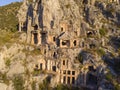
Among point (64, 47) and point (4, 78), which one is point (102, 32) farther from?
point (4, 78)

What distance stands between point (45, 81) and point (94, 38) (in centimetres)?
1747

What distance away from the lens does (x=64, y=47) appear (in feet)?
270

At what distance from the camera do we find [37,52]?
8238 cm

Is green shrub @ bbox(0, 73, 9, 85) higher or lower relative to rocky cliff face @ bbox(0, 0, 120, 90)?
lower

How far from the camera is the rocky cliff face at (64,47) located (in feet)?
252

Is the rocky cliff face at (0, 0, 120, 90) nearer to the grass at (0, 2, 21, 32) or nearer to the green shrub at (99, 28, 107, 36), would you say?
the green shrub at (99, 28, 107, 36)

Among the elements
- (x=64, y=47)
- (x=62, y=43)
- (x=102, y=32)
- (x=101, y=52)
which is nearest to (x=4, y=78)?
(x=64, y=47)

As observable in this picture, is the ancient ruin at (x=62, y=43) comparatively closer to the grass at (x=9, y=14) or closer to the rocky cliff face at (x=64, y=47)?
the rocky cliff face at (x=64, y=47)

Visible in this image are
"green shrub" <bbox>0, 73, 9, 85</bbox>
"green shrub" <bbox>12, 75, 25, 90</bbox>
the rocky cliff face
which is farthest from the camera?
the rocky cliff face

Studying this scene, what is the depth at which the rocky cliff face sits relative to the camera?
76688 mm

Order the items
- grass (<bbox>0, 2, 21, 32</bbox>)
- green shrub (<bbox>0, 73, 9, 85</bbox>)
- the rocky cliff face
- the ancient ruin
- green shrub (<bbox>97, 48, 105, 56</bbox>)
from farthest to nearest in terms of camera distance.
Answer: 1. grass (<bbox>0, 2, 21, 32</bbox>)
2. green shrub (<bbox>97, 48, 105, 56</bbox>)
3. the ancient ruin
4. the rocky cliff face
5. green shrub (<bbox>0, 73, 9, 85</bbox>)

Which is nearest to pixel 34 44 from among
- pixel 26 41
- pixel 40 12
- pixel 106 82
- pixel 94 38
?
pixel 26 41

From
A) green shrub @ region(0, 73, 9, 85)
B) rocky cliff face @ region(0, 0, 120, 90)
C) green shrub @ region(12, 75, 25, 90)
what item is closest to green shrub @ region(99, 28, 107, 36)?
rocky cliff face @ region(0, 0, 120, 90)

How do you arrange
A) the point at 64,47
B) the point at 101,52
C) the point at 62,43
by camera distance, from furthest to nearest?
the point at 62,43 < the point at 64,47 < the point at 101,52
